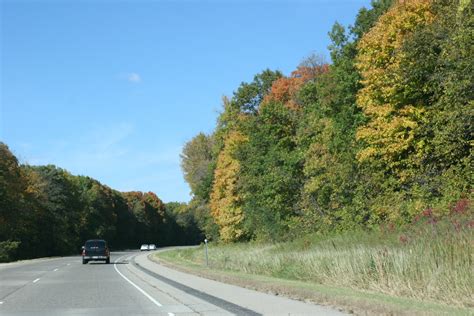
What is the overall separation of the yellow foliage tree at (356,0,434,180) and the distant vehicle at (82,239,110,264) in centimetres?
2206

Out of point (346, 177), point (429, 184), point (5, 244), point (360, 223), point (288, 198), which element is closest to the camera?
point (429, 184)

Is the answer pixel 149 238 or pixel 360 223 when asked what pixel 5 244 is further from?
pixel 149 238

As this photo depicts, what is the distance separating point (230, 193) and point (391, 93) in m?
38.0

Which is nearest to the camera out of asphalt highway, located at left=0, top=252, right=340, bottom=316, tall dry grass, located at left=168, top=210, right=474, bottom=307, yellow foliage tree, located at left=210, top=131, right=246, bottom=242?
asphalt highway, located at left=0, top=252, right=340, bottom=316

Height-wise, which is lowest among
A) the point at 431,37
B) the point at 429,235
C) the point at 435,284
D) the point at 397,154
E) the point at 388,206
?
the point at 435,284

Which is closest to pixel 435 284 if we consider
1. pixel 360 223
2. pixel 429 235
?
pixel 429 235

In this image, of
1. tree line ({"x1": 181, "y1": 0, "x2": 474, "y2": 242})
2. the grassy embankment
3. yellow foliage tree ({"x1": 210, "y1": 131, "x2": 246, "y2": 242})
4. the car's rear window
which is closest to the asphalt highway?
the grassy embankment

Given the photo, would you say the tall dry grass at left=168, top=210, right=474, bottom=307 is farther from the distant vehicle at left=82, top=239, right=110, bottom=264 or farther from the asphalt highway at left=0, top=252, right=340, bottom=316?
the distant vehicle at left=82, top=239, right=110, bottom=264

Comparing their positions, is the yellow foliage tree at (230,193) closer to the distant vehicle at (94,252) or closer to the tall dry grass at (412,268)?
the distant vehicle at (94,252)

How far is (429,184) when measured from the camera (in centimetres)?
3506

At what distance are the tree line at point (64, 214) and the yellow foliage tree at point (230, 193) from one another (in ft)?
77.2

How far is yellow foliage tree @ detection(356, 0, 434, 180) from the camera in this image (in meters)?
35.1

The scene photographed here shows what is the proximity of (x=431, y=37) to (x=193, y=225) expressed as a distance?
158973 millimetres

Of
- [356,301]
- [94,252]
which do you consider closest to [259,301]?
[356,301]
